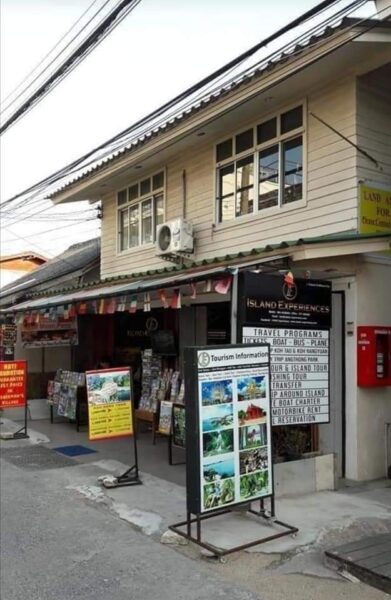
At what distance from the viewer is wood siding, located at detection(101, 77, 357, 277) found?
25.3 feet

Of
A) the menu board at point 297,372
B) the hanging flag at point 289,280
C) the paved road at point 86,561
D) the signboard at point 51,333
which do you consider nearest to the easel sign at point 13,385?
the signboard at point 51,333

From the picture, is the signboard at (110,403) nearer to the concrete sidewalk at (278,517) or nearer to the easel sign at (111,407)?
the easel sign at (111,407)

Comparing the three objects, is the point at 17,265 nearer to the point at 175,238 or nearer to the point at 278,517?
the point at 175,238

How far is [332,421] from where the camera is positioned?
7.27 metres

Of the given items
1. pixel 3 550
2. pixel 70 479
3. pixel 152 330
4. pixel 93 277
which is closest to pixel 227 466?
pixel 3 550

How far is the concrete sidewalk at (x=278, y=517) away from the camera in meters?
4.77

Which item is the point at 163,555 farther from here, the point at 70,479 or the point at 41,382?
the point at 41,382

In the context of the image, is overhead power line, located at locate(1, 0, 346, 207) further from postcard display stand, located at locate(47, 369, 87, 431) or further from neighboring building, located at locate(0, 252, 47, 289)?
neighboring building, located at locate(0, 252, 47, 289)

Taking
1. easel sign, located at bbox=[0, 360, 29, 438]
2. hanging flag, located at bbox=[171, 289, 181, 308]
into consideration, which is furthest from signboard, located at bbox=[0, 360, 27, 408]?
hanging flag, located at bbox=[171, 289, 181, 308]

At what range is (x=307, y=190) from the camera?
8.30 metres

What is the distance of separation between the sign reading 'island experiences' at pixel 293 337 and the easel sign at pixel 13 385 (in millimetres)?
6089

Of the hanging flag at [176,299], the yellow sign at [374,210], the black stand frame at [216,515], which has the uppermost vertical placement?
the yellow sign at [374,210]

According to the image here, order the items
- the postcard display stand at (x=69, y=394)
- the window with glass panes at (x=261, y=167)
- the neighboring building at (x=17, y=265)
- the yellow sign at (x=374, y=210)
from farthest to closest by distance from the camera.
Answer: the neighboring building at (x=17, y=265)
the postcard display stand at (x=69, y=394)
the window with glass panes at (x=261, y=167)
the yellow sign at (x=374, y=210)

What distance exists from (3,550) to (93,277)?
1198 cm
